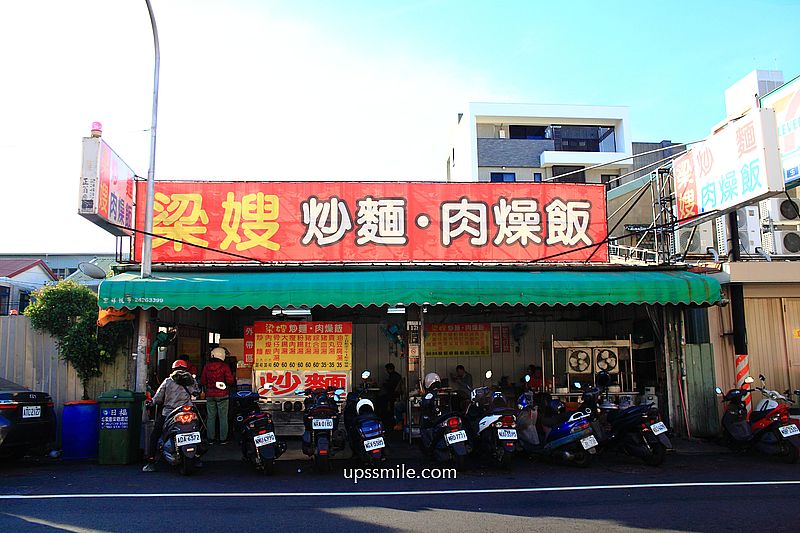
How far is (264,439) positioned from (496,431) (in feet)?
10.8

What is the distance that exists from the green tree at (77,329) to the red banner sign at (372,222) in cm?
162

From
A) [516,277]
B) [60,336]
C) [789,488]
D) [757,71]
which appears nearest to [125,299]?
[60,336]

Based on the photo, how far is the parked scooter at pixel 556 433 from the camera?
9.17m

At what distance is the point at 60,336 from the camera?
10977 millimetres

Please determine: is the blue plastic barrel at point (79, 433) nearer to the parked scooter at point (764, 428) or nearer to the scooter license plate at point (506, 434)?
the scooter license plate at point (506, 434)

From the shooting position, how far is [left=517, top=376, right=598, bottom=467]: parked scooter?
9.17 meters

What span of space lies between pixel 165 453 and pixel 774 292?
1171 cm

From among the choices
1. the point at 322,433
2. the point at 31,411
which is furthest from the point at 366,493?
the point at 31,411

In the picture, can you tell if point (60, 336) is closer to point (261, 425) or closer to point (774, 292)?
point (261, 425)

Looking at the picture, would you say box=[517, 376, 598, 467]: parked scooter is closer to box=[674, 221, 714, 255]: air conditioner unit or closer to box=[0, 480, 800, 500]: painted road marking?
box=[0, 480, 800, 500]: painted road marking

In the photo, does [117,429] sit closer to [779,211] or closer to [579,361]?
[579,361]

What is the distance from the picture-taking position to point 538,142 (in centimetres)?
3409

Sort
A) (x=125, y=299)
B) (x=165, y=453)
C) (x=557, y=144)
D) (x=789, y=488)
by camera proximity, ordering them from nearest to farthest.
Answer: (x=789, y=488), (x=165, y=453), (x=125, y=299), (x=557, y=144)

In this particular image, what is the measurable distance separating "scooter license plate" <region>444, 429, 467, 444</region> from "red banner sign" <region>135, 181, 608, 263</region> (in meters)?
4.11
